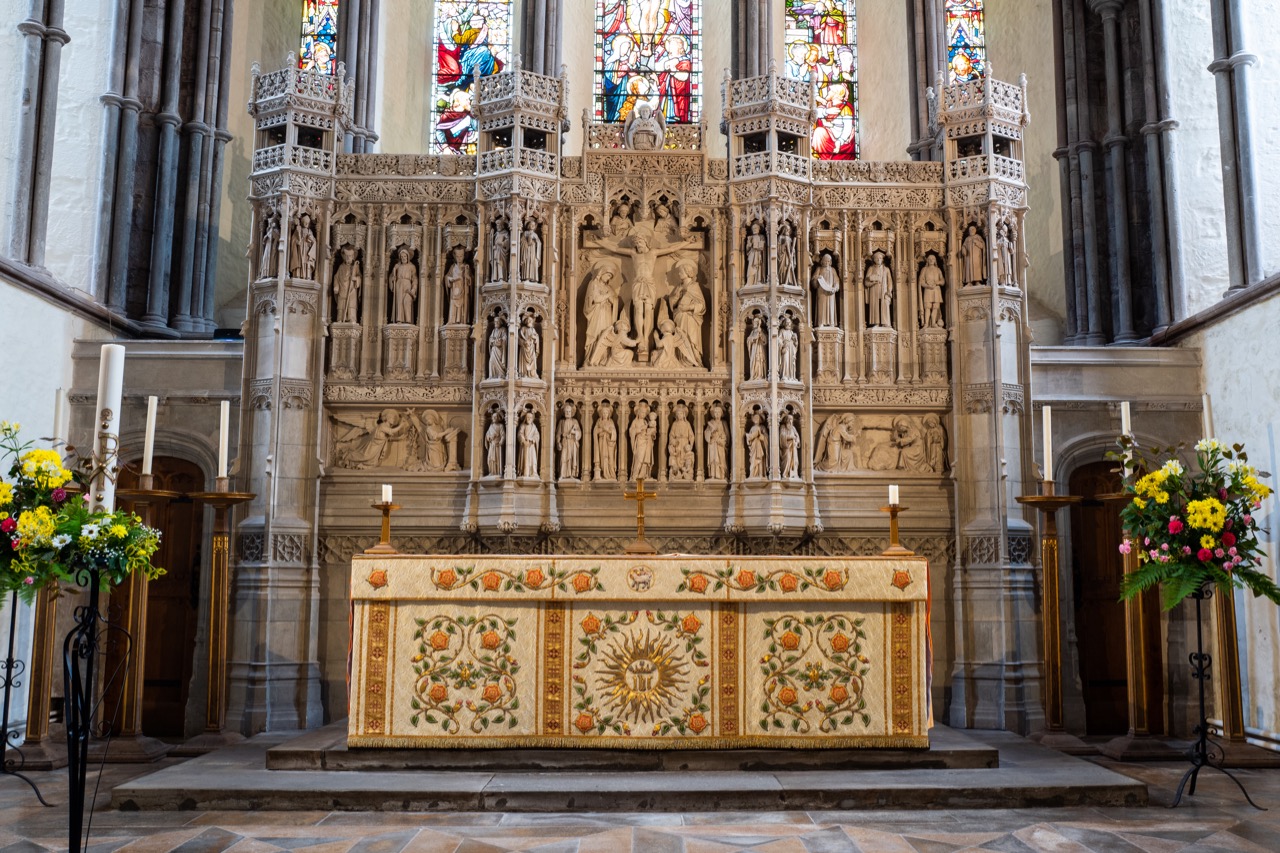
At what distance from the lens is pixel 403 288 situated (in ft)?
37.9

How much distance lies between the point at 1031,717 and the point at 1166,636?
84.7 inches

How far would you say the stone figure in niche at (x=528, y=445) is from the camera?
11.0 metres

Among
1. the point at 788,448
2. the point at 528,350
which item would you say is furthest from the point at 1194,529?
the point at 528,350

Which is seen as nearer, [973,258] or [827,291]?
[973,258]

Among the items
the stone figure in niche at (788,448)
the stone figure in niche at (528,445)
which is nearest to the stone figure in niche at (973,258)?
the stone figure in niche at (788,448)

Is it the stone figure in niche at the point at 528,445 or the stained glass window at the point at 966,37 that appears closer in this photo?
the stone figure in niche at the point at 528,445

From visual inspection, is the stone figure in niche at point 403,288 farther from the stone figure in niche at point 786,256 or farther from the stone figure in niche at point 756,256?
the stone figure in niche at point 786,256

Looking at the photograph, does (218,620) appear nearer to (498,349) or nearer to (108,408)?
(108,408)

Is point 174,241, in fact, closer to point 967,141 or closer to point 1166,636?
point 967,141

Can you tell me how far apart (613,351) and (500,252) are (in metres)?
1.52

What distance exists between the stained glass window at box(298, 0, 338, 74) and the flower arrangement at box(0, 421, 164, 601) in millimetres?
10552

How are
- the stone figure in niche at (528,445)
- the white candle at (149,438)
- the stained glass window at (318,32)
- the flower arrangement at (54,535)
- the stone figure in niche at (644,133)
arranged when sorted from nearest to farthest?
1. the flower arrangement at (54,535)
2. the white candle at (149,438)
3. the stone figure in niche at (528,445)
4. the stone figure in niche at (644,133)
5. the stained glass window at (318,32)

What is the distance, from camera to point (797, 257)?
1152 centimetres

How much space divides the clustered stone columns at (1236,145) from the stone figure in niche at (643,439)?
5.94 metres
